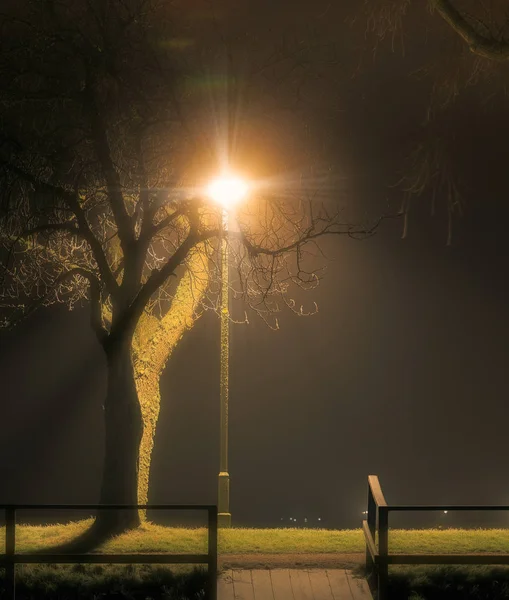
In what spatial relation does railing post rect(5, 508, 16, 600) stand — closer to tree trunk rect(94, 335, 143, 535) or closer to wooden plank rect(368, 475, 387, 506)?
wooden plank rect(368, 475, 387, 506)

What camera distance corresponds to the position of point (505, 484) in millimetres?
36938

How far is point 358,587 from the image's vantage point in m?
10.2

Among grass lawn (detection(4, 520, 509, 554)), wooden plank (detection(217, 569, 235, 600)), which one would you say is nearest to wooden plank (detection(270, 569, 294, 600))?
wooden plank (detection(217, 569, 235, 600))

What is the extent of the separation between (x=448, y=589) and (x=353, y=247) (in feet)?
85.7

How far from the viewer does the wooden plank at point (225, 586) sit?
9.88 meters

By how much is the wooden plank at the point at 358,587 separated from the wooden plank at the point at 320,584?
25 centimetres

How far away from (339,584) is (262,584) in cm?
84

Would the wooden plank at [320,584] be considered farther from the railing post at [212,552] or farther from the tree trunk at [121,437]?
the tree trunk at [121,437]

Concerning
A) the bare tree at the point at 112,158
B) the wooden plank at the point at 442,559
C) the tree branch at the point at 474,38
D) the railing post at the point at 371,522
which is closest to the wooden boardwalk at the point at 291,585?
the railing post at the point at 371,522

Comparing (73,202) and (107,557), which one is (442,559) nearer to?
(107,557)

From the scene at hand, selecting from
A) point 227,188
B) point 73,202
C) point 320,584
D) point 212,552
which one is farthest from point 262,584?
point 227,188

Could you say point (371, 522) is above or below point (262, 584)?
above

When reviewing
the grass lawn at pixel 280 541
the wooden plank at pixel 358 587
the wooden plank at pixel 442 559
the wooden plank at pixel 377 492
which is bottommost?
the wooden plank at pixel 358 587

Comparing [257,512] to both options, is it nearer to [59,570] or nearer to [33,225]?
[33,225]
